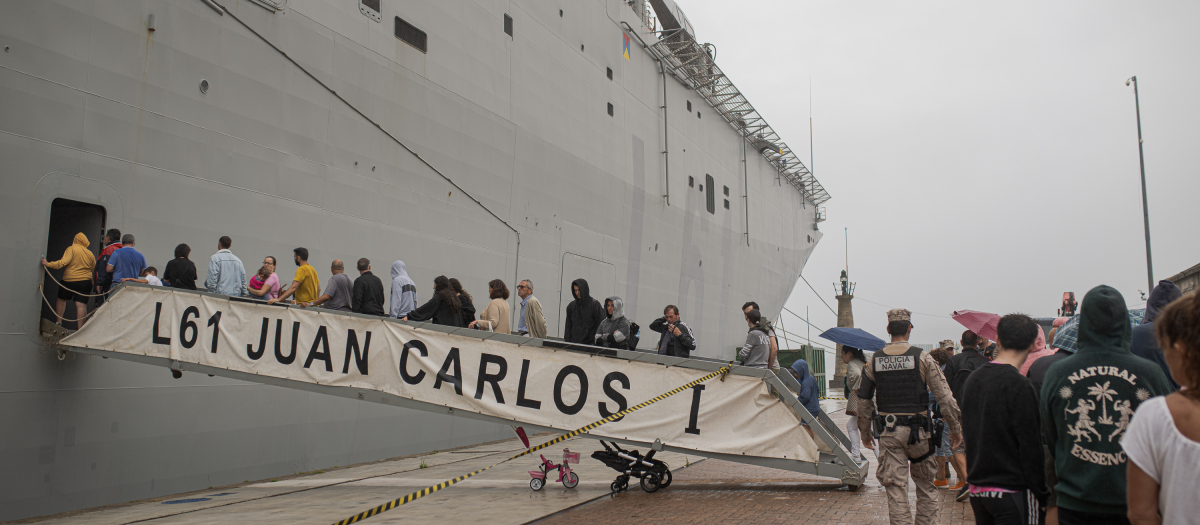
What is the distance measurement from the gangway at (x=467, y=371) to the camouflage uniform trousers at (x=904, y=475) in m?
1.44

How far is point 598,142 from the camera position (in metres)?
15.4

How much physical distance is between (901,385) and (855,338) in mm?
3076

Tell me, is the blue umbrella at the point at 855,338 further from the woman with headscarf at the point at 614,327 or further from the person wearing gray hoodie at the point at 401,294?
the person wearing gray hoodie at the point at 401,294

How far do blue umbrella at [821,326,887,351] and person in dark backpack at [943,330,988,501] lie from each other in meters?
0.74

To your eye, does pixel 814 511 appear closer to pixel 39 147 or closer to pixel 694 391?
pixel 694 391

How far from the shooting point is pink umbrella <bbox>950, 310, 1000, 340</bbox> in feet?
23.8

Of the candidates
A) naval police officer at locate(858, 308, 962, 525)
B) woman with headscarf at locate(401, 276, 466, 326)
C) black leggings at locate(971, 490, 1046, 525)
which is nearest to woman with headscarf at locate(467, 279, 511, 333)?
woman with headscarf at locate(401, 276, 466, 326)

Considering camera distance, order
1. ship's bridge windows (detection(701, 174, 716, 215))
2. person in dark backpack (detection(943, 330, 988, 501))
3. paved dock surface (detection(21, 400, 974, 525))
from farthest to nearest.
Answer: ship's bridge windows (detection(701, 174, 716, 215)), person in dark backpack (detection(943, 330, 988, 501)), paved dock surface (detection(21, 400, 974, 525))

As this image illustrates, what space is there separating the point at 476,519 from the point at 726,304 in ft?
56.5

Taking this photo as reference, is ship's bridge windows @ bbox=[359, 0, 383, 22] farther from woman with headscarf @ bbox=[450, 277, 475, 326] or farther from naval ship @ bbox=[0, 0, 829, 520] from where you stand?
woman with headscarf @ bbox=[450, 277, 475, 326]

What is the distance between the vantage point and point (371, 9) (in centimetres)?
1002

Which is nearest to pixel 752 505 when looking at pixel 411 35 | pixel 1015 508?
pixel 1015 508

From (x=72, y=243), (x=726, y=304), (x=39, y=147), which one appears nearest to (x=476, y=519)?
(x=72, y=243)

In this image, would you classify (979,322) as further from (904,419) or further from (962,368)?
(904,419)
